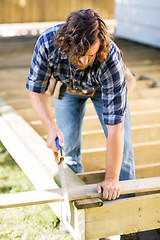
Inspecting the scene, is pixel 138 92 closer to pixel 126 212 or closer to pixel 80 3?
pixel 126 212

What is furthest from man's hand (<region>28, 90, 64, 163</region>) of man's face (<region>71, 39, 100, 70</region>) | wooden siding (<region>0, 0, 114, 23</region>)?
wooden siding (<region>0, 0, 114, 23</region>)

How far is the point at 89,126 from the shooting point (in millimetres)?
3572

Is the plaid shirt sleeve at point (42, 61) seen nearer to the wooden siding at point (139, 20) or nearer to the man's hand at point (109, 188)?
the man's hand at point (109, 188)

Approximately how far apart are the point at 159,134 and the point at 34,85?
1.83m

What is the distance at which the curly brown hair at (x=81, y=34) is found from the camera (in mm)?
1586

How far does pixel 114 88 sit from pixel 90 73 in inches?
6.9

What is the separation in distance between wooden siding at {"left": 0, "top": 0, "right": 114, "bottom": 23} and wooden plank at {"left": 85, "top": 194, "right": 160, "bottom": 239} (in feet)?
27.2

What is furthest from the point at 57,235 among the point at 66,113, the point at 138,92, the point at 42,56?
the point at 138,92

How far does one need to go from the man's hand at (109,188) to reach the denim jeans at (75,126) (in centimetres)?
41

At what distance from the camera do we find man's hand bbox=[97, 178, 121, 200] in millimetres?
1988

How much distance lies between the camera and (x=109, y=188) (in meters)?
1.99

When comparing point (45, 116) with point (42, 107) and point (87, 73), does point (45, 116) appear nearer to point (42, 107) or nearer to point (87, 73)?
point (42, 107)

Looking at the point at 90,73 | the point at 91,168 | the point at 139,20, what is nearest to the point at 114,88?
the point at 90,73

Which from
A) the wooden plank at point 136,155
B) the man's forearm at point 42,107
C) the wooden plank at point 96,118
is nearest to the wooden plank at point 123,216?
the man's forearm at point 42,107
